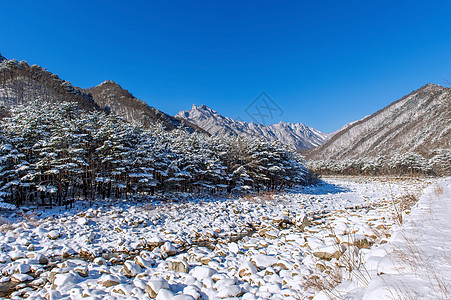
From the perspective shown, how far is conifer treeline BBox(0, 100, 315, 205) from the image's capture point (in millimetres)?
15367

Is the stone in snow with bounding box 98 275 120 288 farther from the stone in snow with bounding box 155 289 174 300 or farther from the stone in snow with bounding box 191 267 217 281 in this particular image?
the stone in snow with bounding box 191 267 217 281

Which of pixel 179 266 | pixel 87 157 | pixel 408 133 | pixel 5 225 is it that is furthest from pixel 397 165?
pixel 408 133

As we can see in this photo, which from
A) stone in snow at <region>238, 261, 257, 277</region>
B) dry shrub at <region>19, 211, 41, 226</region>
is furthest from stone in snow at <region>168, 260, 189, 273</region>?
dry shrub at <region>19, 211, 41, 226</region>

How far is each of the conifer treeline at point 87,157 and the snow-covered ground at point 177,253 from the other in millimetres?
3163

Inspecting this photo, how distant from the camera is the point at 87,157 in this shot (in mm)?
19422

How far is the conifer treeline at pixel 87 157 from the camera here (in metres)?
15.4

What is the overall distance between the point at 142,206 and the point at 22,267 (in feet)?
34.0

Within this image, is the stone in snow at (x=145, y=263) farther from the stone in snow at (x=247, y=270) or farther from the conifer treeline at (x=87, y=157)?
the conifer treeline at (x=87, y=157)

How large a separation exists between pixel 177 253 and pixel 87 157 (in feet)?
47.8

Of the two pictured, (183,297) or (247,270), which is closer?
(183,297)

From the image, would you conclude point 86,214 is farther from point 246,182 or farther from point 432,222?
point 246,182

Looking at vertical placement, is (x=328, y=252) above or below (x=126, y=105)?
below

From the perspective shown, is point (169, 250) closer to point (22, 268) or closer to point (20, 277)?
point (20, 277)

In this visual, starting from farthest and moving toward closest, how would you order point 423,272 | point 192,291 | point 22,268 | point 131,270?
point 22,268, point 131,270, point 192,291, point 423,272
